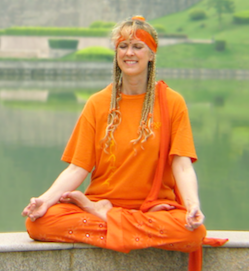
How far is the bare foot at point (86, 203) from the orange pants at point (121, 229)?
3cm

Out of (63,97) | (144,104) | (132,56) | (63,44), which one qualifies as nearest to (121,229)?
(144,104)

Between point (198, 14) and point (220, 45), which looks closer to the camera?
point (220, 45)

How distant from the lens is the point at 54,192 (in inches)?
101

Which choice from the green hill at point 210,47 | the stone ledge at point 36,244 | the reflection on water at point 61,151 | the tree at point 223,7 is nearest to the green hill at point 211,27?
the green hill at point 210,47

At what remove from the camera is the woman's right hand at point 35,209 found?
243 centimetres

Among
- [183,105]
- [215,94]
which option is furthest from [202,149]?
[215,94]

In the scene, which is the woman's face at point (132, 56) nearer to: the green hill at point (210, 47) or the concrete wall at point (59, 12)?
the green hill at point (210, 47)

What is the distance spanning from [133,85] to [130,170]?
40 cm

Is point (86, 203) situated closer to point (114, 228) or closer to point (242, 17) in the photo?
point (114, 228)

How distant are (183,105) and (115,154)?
15.1 inches

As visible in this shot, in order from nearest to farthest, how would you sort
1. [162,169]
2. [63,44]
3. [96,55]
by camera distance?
[162,169] → [96,55] → [63,44]

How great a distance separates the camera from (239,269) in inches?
102

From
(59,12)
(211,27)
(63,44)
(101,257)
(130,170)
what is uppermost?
(130,170)

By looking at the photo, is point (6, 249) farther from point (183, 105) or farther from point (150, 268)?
point (183, 105)
